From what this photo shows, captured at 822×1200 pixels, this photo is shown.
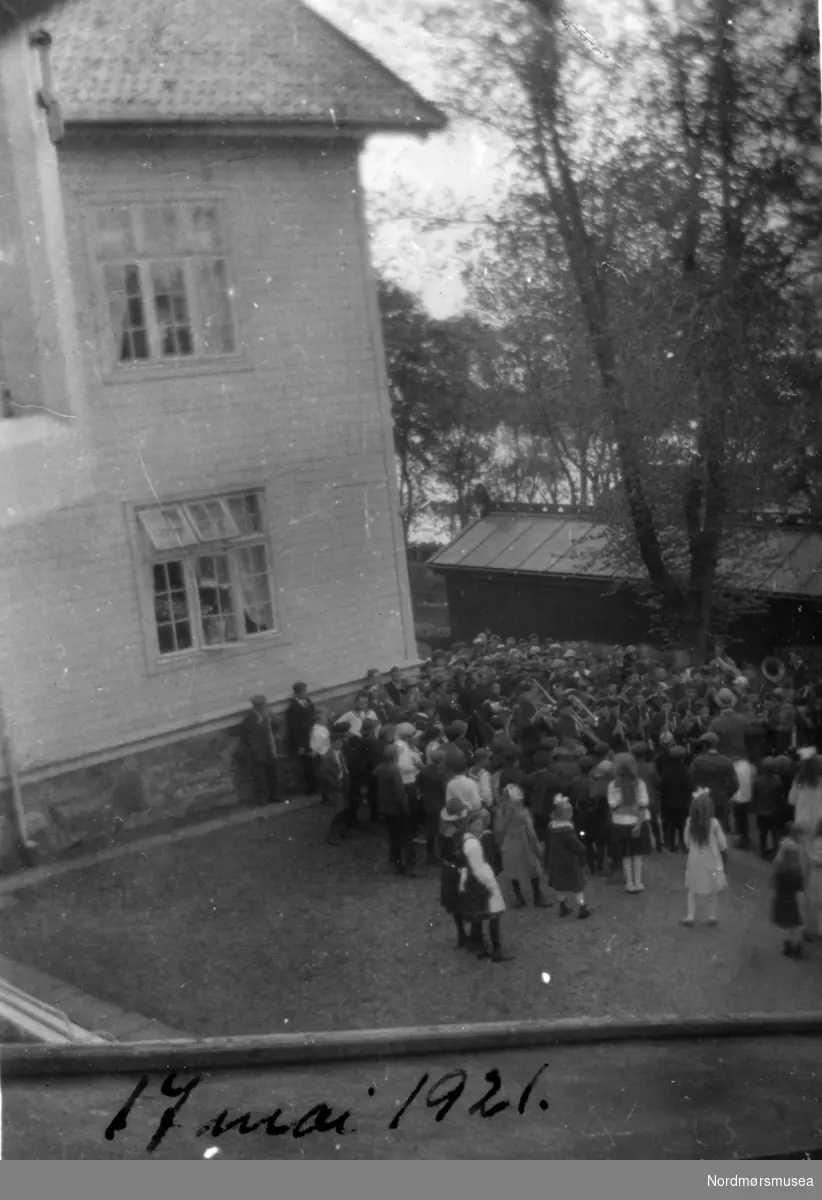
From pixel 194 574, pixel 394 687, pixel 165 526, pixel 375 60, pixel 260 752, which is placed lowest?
pixel 260 752

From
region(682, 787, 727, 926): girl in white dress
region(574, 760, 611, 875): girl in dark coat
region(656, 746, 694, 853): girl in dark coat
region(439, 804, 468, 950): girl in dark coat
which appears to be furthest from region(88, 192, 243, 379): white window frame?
region(682, 787, 727, 926): girl in white dress

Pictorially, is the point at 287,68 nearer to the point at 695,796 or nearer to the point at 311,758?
the point at 311,758

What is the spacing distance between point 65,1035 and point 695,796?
1.79 metres

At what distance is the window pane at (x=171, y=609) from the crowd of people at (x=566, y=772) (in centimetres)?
27

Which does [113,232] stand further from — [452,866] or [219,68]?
[452,866]

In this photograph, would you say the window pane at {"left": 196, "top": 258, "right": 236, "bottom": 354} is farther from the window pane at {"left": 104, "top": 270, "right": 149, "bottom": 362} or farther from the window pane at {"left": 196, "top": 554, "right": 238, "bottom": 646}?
the window pane at {"left": 196, "top": 554, "right": 238, "bottom": 646}

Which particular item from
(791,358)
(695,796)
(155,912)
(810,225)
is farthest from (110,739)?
(810,225)

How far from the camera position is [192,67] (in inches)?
126

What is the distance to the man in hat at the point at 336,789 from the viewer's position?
3.33 m

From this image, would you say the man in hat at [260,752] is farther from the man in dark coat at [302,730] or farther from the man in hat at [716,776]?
the man in hat at [716,776]

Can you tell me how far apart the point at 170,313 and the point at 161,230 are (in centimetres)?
21

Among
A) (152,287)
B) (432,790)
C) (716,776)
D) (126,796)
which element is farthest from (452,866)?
(152,287)

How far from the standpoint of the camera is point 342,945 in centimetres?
326

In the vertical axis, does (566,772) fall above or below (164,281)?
below
